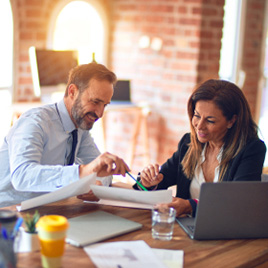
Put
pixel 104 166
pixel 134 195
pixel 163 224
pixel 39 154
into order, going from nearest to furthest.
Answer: pixel 163 224 < pixel 134 195 < pixel 104 166 < pixel 39 154

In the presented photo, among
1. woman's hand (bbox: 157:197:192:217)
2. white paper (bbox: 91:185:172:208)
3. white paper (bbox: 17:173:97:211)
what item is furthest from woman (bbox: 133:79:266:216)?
white paper (bbox: 17:173:97:211)

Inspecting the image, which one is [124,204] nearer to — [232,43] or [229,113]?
[229,113]

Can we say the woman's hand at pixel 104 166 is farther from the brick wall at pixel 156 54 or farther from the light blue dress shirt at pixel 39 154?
the brick wall at pixel 156 54

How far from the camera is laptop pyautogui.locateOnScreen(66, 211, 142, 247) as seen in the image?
1.52 m

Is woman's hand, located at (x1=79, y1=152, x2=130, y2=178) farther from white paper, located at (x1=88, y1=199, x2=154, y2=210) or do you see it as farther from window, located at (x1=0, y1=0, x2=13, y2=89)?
window, located at (x1=0, y1=0, x2=13, y2=89)

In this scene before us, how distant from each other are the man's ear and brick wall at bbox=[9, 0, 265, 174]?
1879mm

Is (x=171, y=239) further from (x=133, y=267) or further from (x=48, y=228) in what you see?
(x=48, y=228)

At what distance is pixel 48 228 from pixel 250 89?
434 cm

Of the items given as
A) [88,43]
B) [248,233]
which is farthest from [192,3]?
[248,233]

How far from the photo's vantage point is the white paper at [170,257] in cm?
140

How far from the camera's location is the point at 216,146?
2.25 m

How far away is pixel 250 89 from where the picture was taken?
5.27 meters

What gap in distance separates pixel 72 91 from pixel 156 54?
245cm

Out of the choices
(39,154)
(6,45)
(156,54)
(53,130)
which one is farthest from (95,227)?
(156,54)
